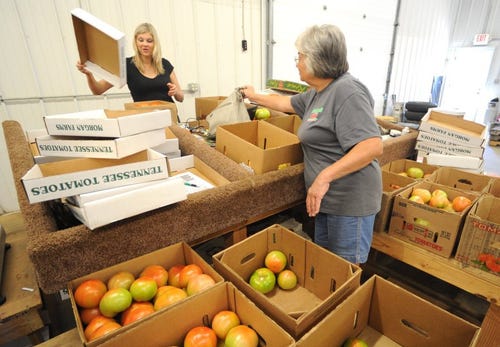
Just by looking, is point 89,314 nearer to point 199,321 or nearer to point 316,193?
point 199,321

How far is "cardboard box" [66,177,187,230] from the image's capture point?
0.76m

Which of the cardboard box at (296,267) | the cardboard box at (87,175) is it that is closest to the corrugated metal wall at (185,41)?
the cardboard box at (87,175)

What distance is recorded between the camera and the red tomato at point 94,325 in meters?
0.70

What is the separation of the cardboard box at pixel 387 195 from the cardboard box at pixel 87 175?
118 cm

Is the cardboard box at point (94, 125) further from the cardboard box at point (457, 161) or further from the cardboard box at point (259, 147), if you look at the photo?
the cardboard box at point (457, 161)

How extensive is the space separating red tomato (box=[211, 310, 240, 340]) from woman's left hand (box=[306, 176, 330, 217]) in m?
0.54

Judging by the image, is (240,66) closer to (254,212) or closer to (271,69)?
(271,69)

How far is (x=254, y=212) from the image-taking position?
3.76 feet

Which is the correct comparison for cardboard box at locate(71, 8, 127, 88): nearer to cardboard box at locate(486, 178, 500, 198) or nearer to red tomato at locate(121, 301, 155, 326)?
red tomato at locate(121, 301, 155, 326)

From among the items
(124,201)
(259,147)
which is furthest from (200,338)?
(259,147)

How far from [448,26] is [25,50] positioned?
26.1 ft

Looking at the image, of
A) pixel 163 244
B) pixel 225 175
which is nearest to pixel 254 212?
pixel 225 175

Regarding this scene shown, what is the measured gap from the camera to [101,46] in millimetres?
1021

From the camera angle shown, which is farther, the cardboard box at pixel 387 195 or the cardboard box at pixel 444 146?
the cardboard box at pixel 444 146
